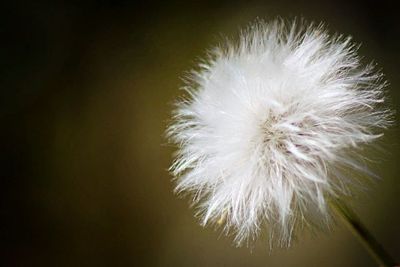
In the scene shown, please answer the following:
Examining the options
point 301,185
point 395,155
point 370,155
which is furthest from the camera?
point 395,155

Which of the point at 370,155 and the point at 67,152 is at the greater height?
the point at 67,152

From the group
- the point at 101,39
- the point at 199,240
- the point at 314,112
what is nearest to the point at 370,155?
the point at 314,112

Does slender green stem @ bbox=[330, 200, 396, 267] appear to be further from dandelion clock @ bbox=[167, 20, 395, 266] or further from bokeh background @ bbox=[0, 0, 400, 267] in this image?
bokeh background @ bbox=[0, 0, 400, 267]

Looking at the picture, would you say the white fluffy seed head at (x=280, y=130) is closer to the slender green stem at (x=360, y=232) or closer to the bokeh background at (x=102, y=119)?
the slender green stem at (x=360, y=232)

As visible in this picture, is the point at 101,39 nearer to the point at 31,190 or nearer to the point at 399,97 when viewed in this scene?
the point at 31,190

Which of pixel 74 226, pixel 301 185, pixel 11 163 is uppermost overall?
pixel 11 163
